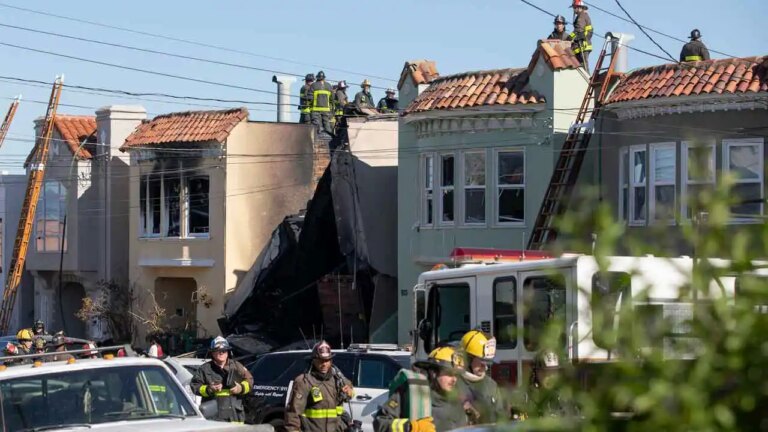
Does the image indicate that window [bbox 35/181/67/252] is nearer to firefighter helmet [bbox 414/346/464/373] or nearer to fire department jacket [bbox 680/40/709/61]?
fire department jacket [bbox 680/40/709/61]

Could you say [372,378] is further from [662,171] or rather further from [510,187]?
[510,187]

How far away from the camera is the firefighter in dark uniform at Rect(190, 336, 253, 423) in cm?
1095

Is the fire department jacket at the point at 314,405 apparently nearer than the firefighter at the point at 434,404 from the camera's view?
No

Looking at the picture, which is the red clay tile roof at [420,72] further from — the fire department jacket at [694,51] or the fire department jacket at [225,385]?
the fire department jacket at [225,385]

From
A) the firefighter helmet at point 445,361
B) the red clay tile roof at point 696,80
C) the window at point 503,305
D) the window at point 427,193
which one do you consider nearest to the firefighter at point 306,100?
the window at point 427,193

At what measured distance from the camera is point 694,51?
21938mm

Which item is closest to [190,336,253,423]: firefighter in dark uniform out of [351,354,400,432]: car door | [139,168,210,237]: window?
[351,354,400,432]: car door

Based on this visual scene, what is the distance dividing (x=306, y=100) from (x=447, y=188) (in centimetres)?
742

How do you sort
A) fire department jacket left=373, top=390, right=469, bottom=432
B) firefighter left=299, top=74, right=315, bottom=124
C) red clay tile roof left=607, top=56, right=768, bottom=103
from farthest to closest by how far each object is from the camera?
firefighter left=299, top=74, right=315, bottom=124, red clay tile roof left=607, top=56, right=768, bottom=103, fire department jacket left=373, top=390, right=469, bottom=432

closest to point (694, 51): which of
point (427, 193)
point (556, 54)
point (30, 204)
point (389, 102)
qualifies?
point (556, 54)

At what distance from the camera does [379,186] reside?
2902 centimetres

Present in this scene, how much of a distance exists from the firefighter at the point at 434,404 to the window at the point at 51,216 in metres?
31.3

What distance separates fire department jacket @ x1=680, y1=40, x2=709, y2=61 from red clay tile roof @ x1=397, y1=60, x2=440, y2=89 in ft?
20.2

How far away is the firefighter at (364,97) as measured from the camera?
1174 inches
